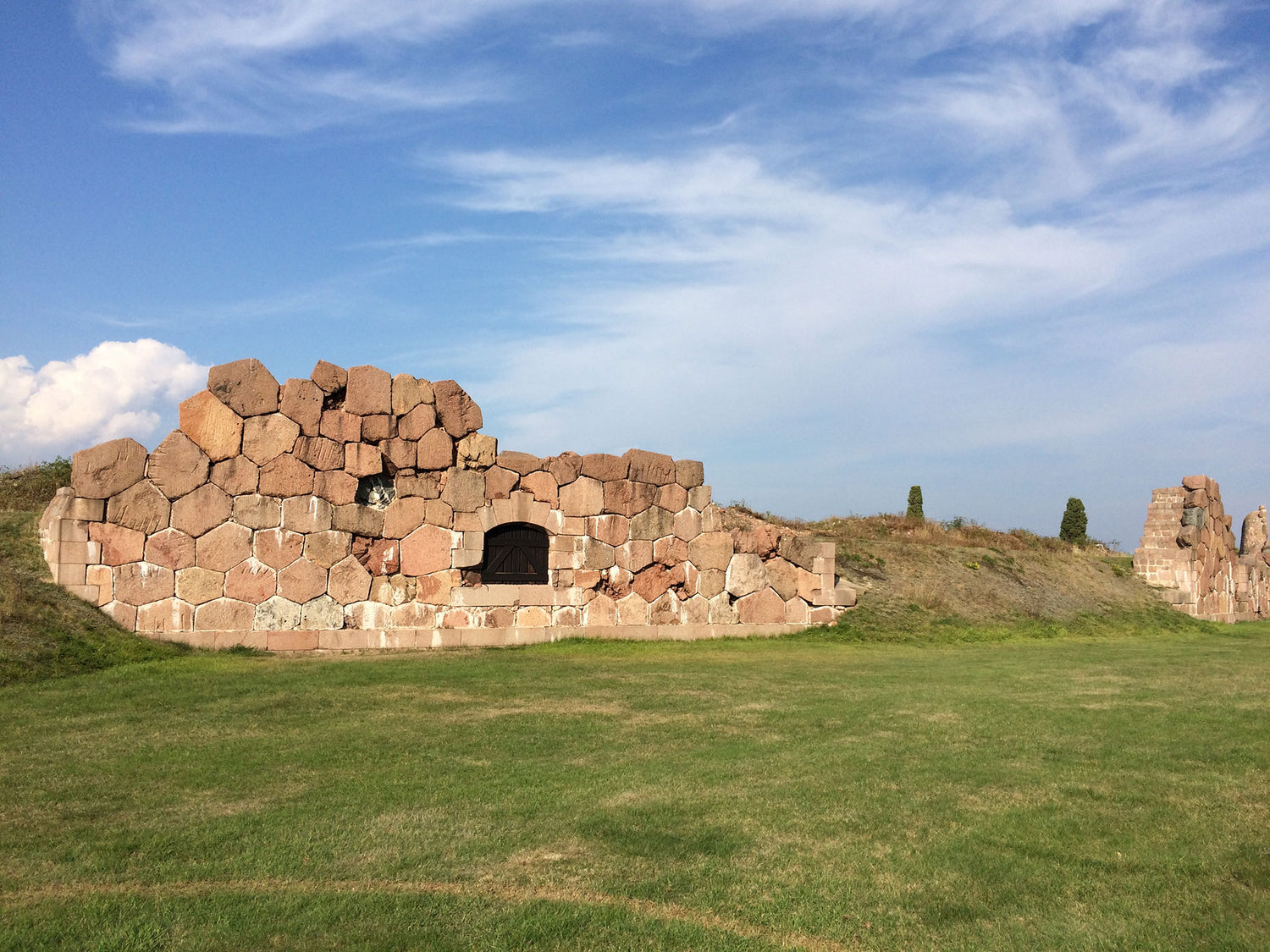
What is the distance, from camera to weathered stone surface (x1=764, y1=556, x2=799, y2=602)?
1758 centimetres

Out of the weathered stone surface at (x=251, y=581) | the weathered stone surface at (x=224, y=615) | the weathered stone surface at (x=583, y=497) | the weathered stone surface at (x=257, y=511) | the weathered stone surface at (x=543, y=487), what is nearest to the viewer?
the weathered stone surface at (x=224, y=615)

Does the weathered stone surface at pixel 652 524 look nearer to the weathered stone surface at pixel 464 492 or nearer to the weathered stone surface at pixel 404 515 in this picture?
the weathered stone surface at pixel 464 492

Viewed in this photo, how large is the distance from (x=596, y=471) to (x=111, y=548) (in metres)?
7.23

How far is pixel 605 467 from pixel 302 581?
5.04 metres

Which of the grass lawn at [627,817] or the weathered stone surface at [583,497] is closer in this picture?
the grass lawn at [627,817]

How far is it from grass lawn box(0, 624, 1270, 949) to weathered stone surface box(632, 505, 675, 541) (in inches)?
224

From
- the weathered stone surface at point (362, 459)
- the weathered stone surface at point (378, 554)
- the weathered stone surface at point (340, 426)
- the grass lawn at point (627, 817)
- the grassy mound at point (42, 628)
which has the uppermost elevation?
the weathered stone surface at point (340, 426)

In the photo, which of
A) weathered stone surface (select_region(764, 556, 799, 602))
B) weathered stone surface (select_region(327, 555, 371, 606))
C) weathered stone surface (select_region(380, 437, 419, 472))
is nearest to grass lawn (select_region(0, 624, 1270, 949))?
weathered stone surface (select_region(327, 555, 371, 606))

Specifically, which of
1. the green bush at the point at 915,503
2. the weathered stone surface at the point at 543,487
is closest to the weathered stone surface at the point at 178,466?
the weathered stone surface at the point at 543,487

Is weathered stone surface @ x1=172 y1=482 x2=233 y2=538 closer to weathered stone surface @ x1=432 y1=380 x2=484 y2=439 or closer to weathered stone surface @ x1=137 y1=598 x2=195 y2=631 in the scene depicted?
weathered stone surface @ x1=137 y1=598 x2=195 y2=631

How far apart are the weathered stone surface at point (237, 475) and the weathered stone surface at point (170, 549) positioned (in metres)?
0.90

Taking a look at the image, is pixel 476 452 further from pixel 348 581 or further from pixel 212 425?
pixel 212 425

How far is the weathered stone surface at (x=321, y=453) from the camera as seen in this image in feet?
48.3

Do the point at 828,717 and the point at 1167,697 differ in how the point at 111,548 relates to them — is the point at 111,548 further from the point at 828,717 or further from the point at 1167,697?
the point at 1167,697
